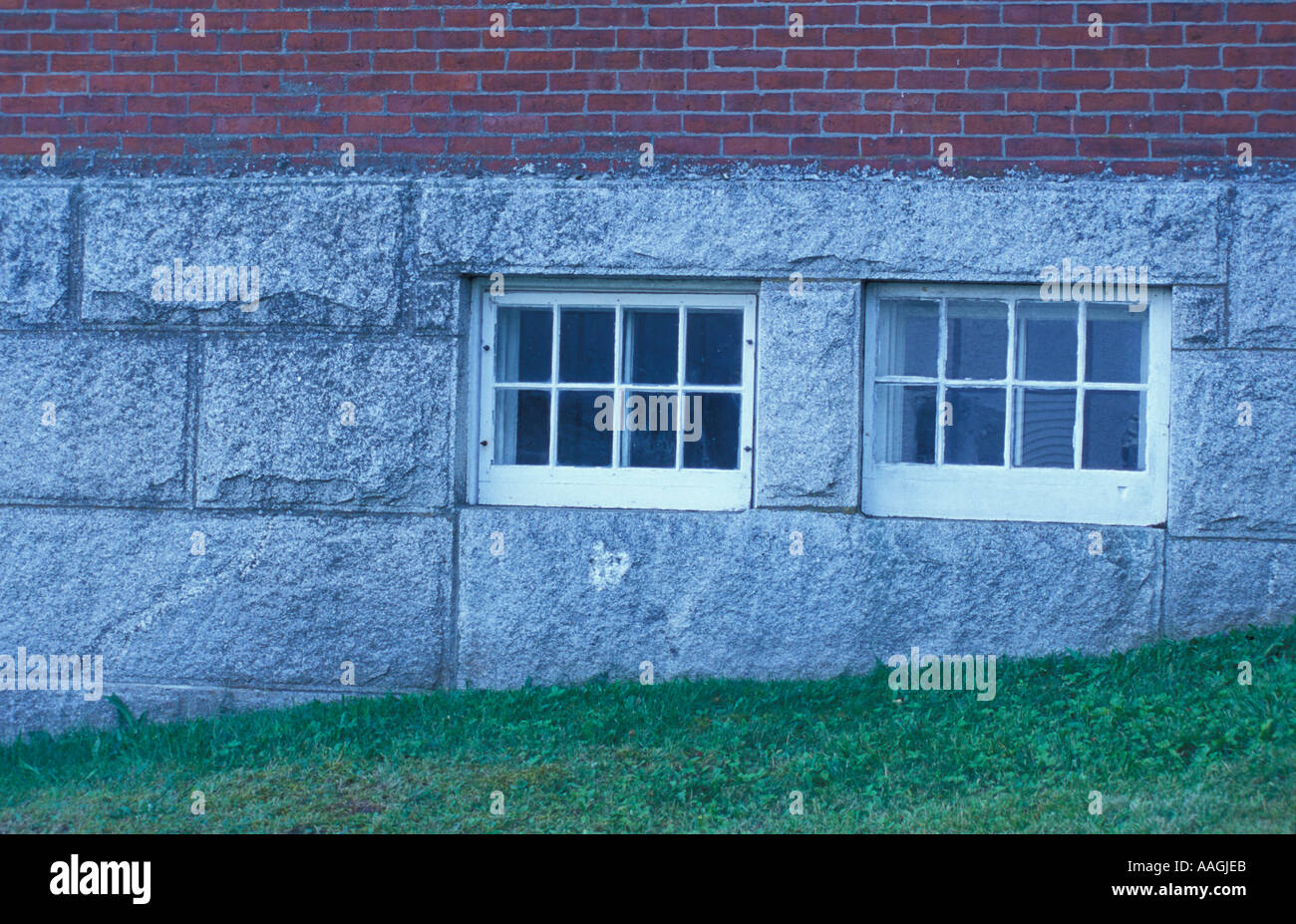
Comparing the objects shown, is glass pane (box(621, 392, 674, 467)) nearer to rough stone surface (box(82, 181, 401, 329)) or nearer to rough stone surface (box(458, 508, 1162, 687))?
rough stone surface (box(458, 508, 1162, 687))

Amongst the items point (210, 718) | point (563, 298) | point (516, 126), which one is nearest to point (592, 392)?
point (563, 298)

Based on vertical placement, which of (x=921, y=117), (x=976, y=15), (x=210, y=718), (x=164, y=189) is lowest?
(x=210, y=718)

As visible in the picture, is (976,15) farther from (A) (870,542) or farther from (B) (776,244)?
(A) (870,542)

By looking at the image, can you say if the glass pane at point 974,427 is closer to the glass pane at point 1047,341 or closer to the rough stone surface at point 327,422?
the glass pane at point 1047,341

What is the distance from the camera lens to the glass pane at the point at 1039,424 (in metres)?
4.75

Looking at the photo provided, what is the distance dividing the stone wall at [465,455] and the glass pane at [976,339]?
24 centimetres

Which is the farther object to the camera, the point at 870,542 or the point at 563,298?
the point at 563,298

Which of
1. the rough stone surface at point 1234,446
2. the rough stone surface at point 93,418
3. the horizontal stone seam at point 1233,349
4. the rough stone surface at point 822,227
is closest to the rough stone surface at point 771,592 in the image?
the rough stone surface at point 1234,446

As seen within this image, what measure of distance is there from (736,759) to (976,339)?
80.7 inches

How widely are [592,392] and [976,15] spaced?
220cm

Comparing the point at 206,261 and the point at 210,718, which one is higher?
the point at 206,261

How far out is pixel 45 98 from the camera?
16.0 ft

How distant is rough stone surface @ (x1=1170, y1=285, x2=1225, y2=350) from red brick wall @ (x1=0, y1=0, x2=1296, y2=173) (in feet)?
1.67

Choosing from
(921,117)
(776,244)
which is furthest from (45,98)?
(921,117)
